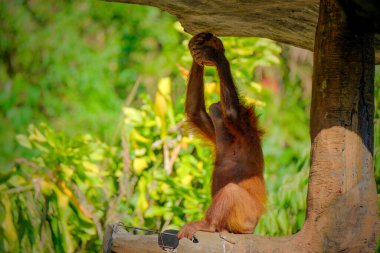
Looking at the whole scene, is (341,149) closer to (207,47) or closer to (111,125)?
(207,47)

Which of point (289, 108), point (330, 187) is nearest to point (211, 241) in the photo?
point (330, 187)

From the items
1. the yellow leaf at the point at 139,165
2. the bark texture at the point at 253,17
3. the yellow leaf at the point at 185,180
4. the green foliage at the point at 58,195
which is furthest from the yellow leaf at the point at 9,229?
the bark texture at the point at 253,17

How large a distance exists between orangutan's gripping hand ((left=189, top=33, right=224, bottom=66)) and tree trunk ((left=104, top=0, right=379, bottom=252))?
0.67m

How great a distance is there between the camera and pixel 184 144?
6.11 m

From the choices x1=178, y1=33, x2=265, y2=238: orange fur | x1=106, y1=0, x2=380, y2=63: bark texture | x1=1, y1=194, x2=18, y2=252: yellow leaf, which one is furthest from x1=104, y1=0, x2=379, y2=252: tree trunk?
x1=1, y1=194, x2=18, y2=252: yellow leaf

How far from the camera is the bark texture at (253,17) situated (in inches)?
141

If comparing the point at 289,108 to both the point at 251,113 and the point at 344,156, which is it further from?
the point at 344,156

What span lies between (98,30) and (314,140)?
6.93 m

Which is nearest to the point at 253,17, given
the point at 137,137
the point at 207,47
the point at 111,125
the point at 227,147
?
the point at 207,47

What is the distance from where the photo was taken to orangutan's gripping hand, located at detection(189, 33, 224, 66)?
12.7ft

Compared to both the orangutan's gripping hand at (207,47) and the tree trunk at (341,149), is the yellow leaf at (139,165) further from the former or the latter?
the tree trunk at (341,149)

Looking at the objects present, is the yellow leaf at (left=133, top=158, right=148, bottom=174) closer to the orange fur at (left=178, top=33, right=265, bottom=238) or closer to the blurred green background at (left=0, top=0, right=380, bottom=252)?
the blurred green background at (left=0, top=0, right=380, bottom=252)

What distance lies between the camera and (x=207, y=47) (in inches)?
152

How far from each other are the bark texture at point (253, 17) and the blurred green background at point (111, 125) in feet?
2.53
